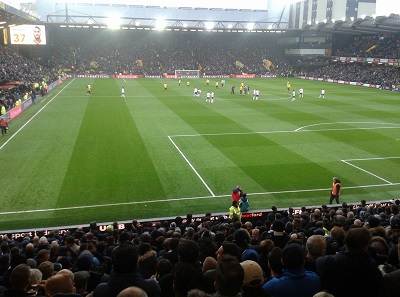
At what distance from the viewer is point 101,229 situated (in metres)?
13.8

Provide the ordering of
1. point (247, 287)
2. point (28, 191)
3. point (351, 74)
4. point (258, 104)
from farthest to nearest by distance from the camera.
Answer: point (351, 74) < point (258, 104) < point (28, 191) < point (247, 287)

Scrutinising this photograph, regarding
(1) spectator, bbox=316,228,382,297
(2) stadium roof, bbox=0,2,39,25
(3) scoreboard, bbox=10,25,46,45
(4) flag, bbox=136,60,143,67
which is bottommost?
(1) spectator, bbox=316,228,382,297

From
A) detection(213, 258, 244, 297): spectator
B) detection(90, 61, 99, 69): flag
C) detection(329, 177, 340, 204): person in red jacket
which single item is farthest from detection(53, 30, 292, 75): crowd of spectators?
detection(213, 258, 244, 297): spectator

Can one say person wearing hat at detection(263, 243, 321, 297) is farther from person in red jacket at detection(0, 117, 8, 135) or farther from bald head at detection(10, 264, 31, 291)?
person in red jacket at detection(0, 117, 8, 135)

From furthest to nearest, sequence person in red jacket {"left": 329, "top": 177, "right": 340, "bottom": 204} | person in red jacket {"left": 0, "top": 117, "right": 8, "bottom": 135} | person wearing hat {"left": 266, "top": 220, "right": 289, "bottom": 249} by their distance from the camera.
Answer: person in red jacket {"left": 0, "top": 117, "right": 8, "bottom": 135}
person in red jacket {"left": 329, "top": 177, "right": 340, "bottom": 204}
person wearing hat {"left": 266, "top": 220, "right": 289, "bottom": 249}

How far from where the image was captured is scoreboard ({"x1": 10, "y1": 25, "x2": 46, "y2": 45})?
6159cm

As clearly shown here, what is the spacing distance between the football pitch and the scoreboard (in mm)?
25420

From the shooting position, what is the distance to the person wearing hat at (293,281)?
4855mm

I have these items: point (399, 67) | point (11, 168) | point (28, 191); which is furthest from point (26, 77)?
point (399, 67)

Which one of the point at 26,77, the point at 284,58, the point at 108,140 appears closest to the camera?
the point at 108,140

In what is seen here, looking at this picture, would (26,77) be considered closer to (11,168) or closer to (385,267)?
(11,168)

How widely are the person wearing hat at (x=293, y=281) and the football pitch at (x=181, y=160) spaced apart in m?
12.3

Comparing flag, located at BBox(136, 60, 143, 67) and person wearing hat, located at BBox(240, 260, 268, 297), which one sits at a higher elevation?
flag, located at BBox(136, 60, 143, 67)

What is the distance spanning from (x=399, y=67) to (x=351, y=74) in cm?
955
